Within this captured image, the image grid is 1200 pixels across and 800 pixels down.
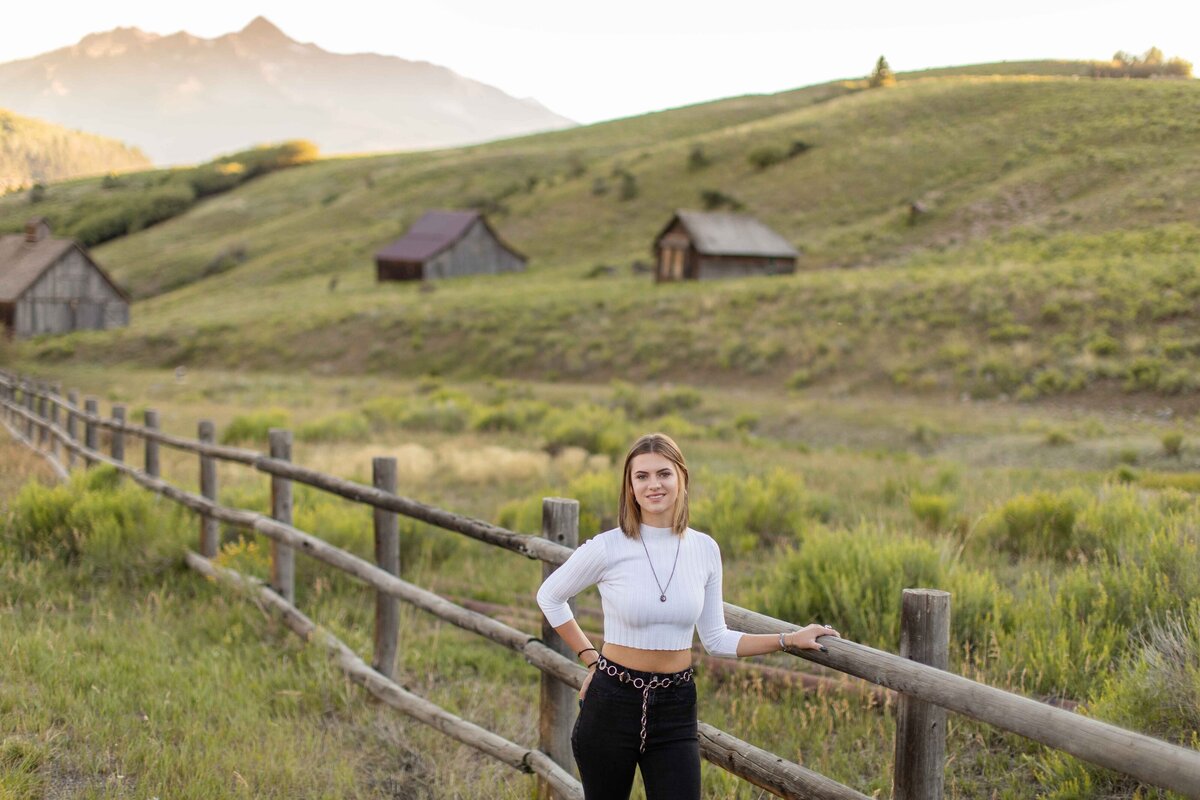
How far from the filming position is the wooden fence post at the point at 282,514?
20.5ft

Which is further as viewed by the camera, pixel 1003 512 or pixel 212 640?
pixel 1003 512

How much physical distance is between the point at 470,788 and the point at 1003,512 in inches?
219

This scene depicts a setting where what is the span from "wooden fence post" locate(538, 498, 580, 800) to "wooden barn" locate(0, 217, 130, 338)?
5204cm

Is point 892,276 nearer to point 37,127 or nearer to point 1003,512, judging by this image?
point 1003,512

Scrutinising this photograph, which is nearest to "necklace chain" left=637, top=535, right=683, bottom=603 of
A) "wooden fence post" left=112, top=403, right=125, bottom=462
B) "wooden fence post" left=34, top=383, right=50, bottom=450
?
"wooden fence post" left=112, top=403, right=125, bottom=462

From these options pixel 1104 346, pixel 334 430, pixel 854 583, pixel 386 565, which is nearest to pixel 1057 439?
pixel 1104 346

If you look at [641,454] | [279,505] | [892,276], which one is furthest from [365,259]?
[641,454]

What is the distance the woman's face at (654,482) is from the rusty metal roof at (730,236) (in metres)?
41.8

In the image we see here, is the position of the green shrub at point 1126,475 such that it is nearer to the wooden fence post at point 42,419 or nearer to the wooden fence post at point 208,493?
the wooden fence post at point 208,493

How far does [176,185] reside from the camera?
95250mm

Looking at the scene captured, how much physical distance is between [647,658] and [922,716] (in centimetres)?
80

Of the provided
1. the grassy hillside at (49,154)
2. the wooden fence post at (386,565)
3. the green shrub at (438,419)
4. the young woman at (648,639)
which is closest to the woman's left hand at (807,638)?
the young woman at (648,639)

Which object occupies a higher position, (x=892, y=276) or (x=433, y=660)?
(x=892, y=276)

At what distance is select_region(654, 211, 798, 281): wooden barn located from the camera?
44125mm
